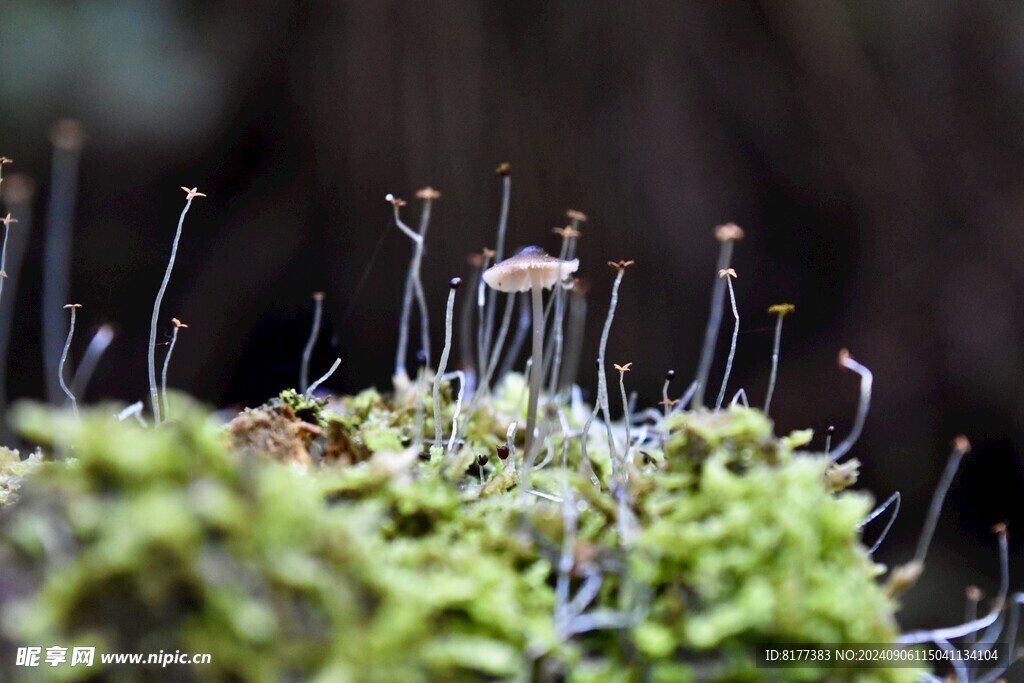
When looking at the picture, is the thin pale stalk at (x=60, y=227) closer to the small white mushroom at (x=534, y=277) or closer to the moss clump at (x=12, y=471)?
the moss clump at (x=12, y=471)

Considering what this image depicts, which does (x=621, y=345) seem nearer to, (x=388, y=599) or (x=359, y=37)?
(x=359, y=37)

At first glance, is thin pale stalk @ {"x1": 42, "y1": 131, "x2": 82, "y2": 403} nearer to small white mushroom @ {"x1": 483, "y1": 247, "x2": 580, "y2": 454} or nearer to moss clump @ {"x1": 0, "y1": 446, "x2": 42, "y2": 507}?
moss clump @ {"x1": 0, "y1": 446, "x2": 42, "y2": 507}

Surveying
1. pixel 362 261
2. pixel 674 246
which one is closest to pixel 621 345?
pixel 674 246

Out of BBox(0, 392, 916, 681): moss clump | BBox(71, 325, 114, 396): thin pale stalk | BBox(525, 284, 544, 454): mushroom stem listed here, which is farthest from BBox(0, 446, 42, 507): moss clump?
BBox(525, 284, 544, 454): mushroom stem

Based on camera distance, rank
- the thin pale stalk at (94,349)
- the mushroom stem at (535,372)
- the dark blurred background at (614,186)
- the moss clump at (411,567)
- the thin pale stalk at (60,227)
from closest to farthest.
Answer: the moss clump at (411,567), the thin pale stalk at (94,349), the mushroom stem at (535,372), the thin pale stalk at (60,227), the dark blurred background at (614,186)

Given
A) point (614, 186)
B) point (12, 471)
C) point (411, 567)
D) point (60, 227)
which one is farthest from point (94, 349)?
point (614, 186)

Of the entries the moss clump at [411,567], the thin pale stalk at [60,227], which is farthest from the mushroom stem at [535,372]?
the thin pale stalk at [60,227]
